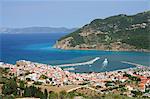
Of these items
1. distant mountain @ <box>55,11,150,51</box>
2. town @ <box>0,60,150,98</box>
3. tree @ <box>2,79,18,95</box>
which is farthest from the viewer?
distant mountain @ <box>55,11,150,51</box>

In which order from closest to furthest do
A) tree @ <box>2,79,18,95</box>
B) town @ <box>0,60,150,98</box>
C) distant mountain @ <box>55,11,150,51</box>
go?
tree @ <box>2,79,18,95</box> < town @ <box>0,60,150,98</box> < distant mountain @ <box>55,11,150,51</box>

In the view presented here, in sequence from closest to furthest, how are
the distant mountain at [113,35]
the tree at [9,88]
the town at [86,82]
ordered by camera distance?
the tree at [9,88] < the town at [86,82] < the distant mountain at [113,35]

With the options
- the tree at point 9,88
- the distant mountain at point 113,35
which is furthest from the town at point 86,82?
the distant mountain at point 113,35

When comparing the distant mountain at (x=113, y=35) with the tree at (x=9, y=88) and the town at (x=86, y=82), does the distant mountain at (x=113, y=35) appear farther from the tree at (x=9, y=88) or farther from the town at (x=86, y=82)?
the tree at (x=9, y=88)

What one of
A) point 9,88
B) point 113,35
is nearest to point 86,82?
point 9,88

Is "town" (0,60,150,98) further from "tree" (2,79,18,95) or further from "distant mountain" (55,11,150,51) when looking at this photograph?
"distant mountain" (55,11,150,51)

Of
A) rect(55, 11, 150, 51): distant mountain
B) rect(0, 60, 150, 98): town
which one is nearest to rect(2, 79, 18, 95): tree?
rect(0, 60, 150, 98): town

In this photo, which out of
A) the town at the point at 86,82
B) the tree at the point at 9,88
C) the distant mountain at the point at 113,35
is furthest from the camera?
the distant mountain at the point at 113,35

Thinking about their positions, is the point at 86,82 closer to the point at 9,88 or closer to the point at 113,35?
the point at 9,88

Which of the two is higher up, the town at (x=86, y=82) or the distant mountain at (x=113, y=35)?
the distant mountain at (x=113, y=35)
